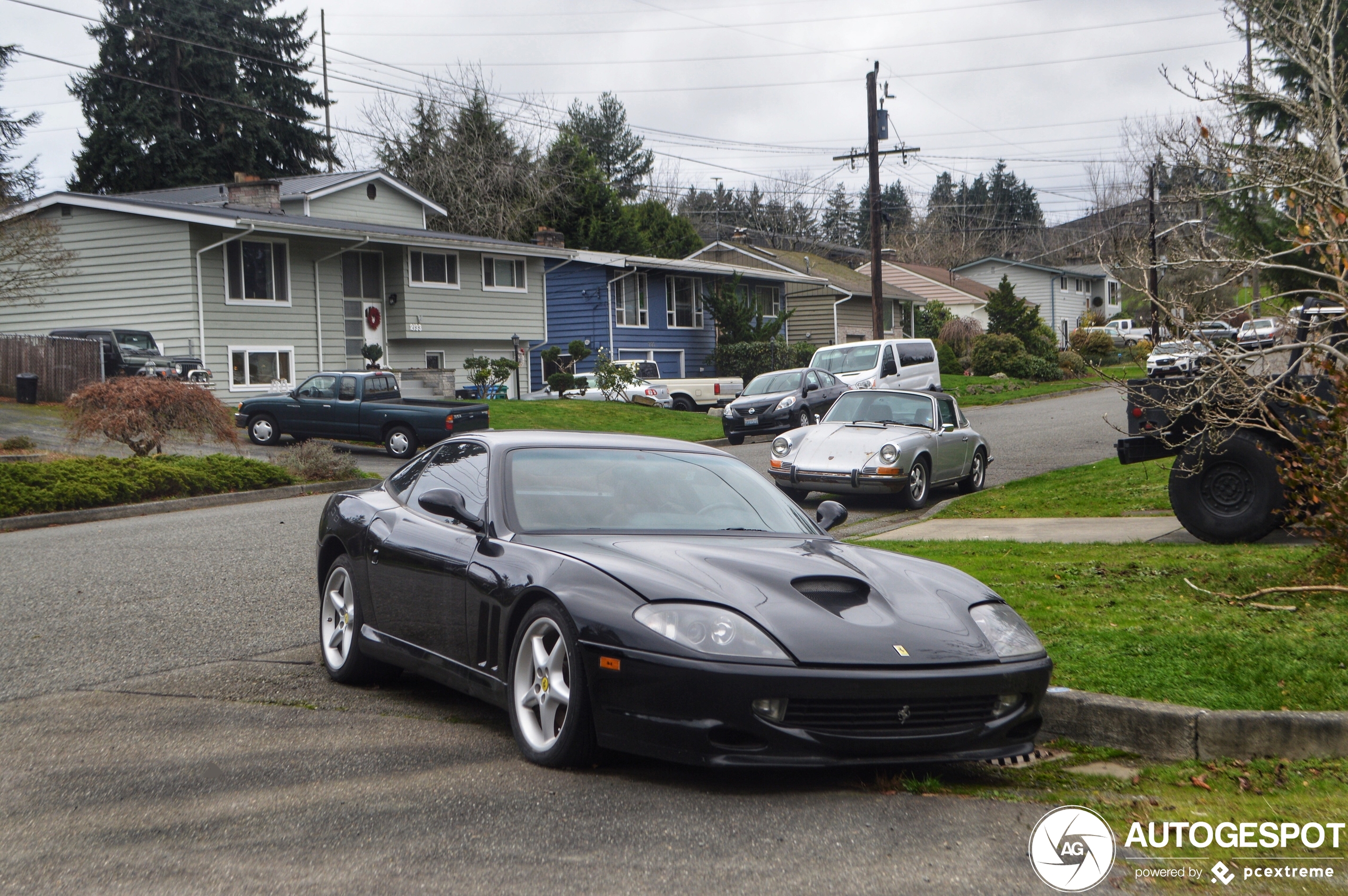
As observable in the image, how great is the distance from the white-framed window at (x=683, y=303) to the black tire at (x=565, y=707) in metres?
41.5

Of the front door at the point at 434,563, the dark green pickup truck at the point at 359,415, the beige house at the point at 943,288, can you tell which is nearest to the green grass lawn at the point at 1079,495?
the front door at the point at 434,563

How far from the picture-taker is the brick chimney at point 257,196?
118 feet

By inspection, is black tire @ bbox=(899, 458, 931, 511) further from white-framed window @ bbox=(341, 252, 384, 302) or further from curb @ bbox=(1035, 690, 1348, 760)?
white-framed window @ bbox=(341, 252, 384, 302)

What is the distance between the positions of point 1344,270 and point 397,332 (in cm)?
3087

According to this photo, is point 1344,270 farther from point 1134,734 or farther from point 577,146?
point 577,146

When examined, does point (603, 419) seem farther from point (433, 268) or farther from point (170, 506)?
point (170, 506)

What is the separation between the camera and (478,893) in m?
3.51

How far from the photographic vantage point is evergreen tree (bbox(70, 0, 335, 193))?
5438 centimetres

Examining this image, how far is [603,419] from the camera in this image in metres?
29.8

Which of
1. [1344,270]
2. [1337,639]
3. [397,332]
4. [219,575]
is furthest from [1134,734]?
[397,332]

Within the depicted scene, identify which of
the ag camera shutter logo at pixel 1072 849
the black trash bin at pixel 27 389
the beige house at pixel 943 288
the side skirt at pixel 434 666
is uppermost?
the beige house at pixel 943 288

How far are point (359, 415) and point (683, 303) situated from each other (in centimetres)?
2529

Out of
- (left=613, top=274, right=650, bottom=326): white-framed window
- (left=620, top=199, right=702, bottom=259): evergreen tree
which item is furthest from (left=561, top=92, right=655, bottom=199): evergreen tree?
(left=613, top=274, right=650, bottom=326): white-framed window

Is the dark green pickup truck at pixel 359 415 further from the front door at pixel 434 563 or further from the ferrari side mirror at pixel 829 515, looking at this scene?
the ferrari side mirror at pixel 829 515
